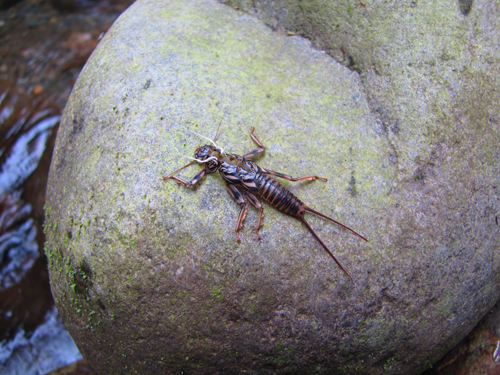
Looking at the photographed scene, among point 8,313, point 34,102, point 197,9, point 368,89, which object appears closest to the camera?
point 368,89

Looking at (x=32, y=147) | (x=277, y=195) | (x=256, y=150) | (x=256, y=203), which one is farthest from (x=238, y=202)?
(x=32, y=147)

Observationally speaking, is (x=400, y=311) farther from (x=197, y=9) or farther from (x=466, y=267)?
(x=197, y=9)

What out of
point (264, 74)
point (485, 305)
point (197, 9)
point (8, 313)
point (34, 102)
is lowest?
point (8, 313)

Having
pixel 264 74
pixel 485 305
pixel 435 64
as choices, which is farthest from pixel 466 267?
pixel 264 74

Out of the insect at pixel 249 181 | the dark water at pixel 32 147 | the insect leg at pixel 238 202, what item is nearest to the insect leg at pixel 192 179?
the insect at pixel 249 181

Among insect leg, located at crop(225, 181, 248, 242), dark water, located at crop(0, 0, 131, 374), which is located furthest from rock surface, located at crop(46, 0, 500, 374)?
dark water, located at crop(0, 0, 131, 374)

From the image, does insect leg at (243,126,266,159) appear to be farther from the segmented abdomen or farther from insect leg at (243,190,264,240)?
insect leg at (243,190,264,240)

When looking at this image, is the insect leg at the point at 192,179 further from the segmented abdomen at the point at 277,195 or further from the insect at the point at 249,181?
the segmented abdomen at the point at 277,195
